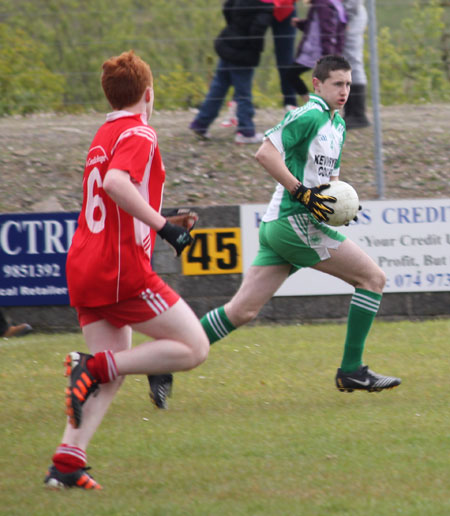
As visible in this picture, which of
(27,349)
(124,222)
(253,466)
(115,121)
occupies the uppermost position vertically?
(115,121)

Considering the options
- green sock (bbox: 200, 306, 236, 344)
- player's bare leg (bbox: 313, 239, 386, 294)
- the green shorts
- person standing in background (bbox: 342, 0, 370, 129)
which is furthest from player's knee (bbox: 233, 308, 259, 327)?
person standing in background (bbox: 342, 0, 370, 129)

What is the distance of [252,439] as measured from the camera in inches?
202

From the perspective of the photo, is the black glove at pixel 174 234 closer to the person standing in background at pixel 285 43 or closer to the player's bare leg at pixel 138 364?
the player's bare leg at pixel 138 364

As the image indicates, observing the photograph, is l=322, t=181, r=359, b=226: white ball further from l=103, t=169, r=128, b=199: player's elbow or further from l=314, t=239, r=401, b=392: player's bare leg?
l=103, t=169, r=128, b=199: player's elbow

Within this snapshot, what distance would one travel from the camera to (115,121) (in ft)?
14.0

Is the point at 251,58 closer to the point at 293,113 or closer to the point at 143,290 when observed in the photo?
the point at 293,113

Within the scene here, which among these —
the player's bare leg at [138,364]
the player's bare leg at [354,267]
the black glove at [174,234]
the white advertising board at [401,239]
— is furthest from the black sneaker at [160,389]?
the white advertising board at [401,239]

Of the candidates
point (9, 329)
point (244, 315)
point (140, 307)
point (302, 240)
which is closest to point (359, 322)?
point (302, 240)

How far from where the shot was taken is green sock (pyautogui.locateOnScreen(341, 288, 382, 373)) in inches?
239

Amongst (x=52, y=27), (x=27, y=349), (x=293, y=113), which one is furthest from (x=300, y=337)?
(x=52, y=27)

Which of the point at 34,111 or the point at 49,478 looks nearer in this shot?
the point at 49,478

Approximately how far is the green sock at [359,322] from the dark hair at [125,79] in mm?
2337

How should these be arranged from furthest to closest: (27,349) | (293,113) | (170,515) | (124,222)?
(27,349) < (293,113) < (124,222) < (170,515)

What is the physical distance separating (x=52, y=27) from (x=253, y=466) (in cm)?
1260
